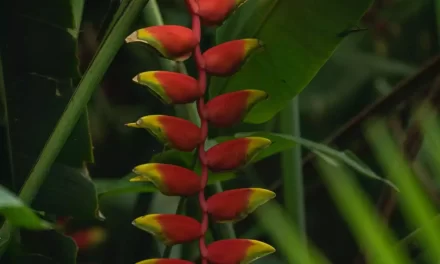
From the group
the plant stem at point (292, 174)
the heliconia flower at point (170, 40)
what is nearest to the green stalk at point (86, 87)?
the heliconia flower at point (170, 40)

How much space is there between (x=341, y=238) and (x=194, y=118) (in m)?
0.50

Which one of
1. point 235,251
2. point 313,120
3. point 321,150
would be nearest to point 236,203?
point 235,251

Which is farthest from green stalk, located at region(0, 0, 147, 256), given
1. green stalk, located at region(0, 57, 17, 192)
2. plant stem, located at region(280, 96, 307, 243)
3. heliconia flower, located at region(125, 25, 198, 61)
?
plant stem, located at region(280, 96, 307, 243)

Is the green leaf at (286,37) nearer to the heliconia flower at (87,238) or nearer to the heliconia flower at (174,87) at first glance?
the heliconia flower at (174,87)

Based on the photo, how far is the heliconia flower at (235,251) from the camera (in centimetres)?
35

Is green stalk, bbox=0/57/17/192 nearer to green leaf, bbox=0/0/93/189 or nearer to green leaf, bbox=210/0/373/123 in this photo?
green leaf, bbox=0/0/93/189

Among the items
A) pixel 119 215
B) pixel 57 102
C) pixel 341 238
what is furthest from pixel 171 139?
pixel 341 238

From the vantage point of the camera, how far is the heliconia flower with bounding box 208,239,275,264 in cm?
35

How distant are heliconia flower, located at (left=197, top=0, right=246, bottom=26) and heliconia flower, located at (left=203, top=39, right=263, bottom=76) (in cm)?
2

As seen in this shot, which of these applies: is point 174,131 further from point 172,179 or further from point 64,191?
point 64,191

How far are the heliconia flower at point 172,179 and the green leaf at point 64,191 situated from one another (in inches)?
5.1

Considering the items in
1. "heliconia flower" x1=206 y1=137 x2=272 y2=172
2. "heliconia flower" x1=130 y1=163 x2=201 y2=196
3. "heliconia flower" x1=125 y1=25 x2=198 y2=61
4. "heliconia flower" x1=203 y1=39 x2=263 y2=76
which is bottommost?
"heliconia flower" x1=130 y1=163 x2=201 y2=196

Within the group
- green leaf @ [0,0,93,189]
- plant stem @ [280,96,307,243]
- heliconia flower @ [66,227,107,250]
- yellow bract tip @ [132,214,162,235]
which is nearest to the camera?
yellow bract tip @ [132,214,162,235]

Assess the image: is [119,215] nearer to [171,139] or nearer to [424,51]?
[171,139]
